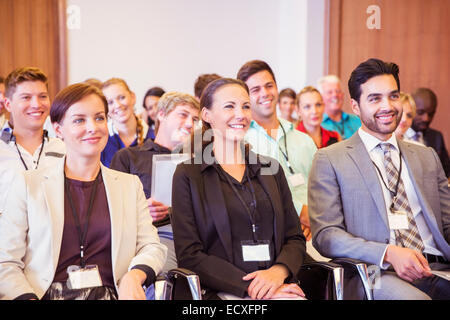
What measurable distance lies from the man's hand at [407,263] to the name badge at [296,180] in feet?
3.84

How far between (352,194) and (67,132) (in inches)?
58.6

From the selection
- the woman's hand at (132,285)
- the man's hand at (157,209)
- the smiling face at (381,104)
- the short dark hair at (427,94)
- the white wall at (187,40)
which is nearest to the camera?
the woman's hand at (132,285)

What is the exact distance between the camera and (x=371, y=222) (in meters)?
2.47

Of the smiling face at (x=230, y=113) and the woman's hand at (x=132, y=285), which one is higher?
the smiling face at (x=230, y=113)

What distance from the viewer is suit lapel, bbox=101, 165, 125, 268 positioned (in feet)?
6.92

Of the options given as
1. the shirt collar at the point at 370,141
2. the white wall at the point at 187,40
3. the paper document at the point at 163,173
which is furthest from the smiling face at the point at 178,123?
the white wall at the point at 187,40

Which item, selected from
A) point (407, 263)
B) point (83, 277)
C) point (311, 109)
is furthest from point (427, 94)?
point (83, 277)

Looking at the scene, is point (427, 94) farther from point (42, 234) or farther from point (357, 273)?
point (42, 234)

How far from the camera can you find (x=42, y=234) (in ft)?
6.61

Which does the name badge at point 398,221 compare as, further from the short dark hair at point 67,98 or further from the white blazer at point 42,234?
the short dark hair at point 67,98

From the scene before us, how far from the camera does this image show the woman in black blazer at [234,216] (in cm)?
222

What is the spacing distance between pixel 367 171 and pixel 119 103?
8.37ft
